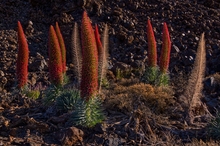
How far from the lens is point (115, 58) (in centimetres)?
1128

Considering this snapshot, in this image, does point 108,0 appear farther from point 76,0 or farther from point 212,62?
point 212,62

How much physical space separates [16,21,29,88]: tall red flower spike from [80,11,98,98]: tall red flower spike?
1.99 m

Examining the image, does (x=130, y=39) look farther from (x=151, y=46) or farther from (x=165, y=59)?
(x=151, y=46)

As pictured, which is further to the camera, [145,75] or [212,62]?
[212,62]

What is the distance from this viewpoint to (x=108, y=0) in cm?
1362

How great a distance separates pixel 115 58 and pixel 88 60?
6789mm

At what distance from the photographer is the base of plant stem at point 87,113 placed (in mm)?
4853

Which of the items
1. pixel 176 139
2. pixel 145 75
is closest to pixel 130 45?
pixel 145 75

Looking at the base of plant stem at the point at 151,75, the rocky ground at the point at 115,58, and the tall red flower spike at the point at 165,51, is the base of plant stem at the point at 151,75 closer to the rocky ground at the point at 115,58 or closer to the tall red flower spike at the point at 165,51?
the tall red flower spike at the point at 165,51

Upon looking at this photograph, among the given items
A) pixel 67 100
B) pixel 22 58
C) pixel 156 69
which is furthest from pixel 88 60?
pixel 156 69

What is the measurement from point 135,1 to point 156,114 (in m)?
8.70

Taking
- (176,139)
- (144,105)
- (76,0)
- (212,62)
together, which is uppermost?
(76,0)

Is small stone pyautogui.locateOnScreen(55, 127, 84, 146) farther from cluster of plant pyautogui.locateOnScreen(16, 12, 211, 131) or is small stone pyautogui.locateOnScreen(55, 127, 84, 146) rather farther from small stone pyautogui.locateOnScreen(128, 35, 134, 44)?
small stone pyautogui.locateOnScreen(128, 35, 134, 44)

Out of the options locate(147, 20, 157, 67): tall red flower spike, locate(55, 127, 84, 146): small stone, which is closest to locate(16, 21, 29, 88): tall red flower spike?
locate(55, 127, 84, 146): small stone
